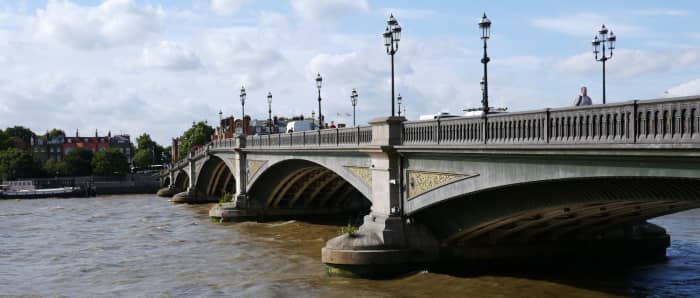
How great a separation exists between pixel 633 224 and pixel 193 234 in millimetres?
23935

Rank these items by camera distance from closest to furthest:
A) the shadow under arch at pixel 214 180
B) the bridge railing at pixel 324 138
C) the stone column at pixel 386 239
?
the stone column at pixel 386 239
the bridge railing at pixel 324 138
the shadow under arch at pixel 214 180

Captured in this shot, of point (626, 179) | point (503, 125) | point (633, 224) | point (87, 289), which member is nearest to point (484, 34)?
point (503, 125)

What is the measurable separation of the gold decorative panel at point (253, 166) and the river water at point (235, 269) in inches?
133

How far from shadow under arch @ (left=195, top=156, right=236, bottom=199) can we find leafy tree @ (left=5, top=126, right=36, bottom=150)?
258 feet

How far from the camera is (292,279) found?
2639cm

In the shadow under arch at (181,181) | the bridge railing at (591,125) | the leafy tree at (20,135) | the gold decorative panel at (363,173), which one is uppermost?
the leafy tree at (20,135)

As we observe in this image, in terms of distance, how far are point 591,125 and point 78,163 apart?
11753cm

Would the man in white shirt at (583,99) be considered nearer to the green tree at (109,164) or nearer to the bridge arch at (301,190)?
the bridge arch at (301,190)

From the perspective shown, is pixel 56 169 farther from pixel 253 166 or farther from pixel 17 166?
pixel 253 166

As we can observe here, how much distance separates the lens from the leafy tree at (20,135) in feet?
459

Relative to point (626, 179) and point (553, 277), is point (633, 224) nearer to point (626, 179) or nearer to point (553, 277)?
point (553, 277)

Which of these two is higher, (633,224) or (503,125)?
(503,125)

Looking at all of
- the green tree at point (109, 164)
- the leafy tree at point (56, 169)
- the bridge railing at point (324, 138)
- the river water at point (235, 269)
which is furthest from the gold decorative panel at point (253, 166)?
the leafy tree at point (56, 169)

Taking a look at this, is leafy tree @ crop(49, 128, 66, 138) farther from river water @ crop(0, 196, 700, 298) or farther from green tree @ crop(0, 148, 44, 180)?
river water @ crop(0, 196, 700, 298)
